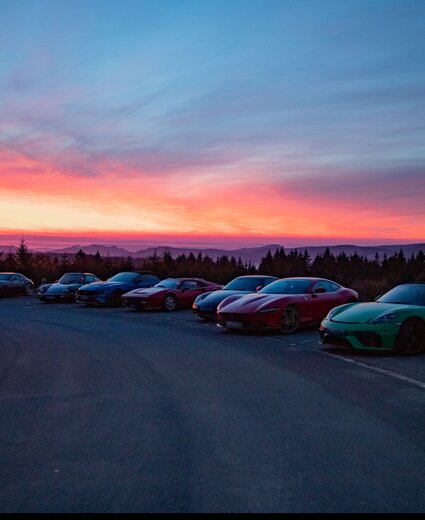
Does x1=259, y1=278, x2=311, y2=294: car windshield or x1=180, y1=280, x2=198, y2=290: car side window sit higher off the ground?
x1=259, y1=278, x2=311, y2=294: car windshield

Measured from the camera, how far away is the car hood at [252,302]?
1475cm

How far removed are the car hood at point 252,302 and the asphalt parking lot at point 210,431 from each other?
9.65 ft

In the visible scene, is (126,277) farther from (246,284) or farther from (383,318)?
(383,318)

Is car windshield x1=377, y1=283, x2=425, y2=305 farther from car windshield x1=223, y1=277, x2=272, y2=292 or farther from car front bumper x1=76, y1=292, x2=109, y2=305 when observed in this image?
car front bumper x1=76, y1=292, x2=109, y2=305

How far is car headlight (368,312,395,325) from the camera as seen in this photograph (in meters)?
11.2

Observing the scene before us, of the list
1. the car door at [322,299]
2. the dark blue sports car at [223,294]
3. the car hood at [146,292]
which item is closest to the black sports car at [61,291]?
the car hood at [146,292]

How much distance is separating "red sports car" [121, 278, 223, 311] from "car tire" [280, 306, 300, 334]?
808 centimetres

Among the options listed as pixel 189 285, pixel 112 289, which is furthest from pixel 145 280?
pixel 189 285

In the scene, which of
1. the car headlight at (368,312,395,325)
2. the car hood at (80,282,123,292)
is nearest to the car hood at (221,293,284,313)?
the car headlight at (368,312,395,325)

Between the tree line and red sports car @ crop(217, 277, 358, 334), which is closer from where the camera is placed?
red sports car @ crop(217, 277, 358, 334)

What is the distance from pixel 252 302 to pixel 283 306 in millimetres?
732

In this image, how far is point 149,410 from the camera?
6.84 metres

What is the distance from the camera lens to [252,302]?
1496 centimetres

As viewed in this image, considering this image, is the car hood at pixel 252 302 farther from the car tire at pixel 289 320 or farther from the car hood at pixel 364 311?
the car hood at pixel 364 311
